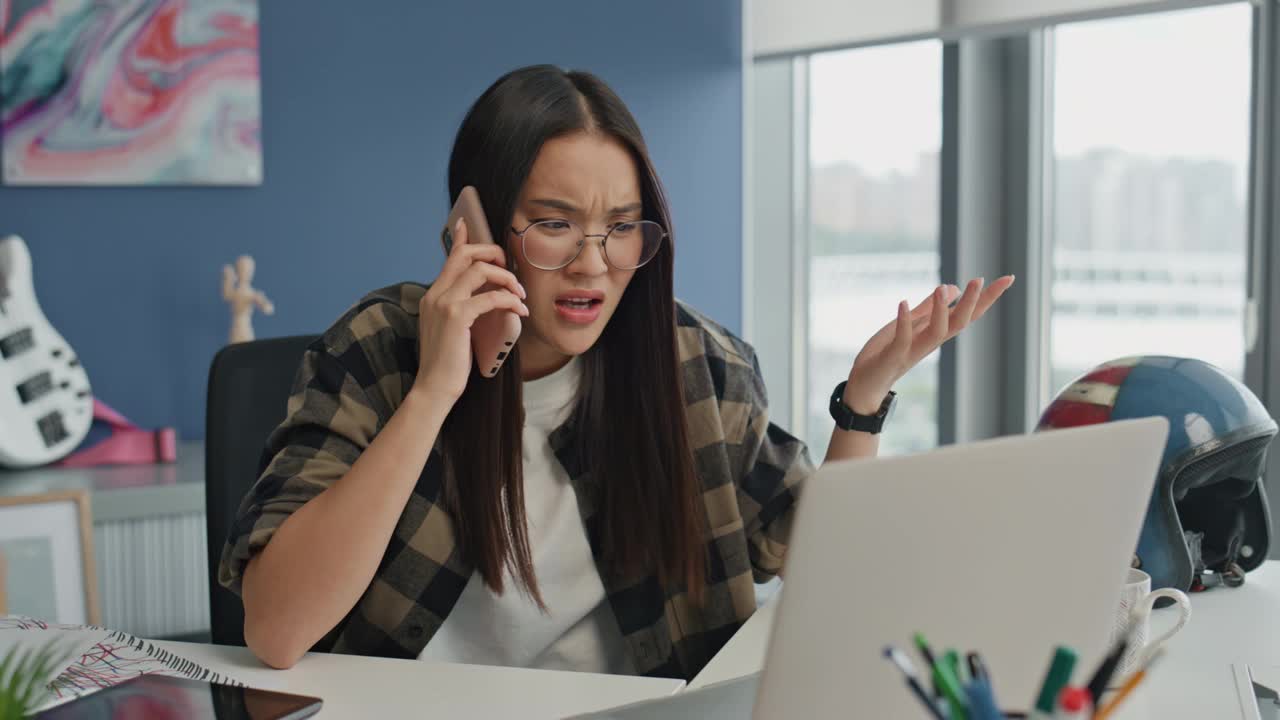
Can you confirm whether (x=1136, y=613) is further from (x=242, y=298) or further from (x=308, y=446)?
(x=242, y=298)

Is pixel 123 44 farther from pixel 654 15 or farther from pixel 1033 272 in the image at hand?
pixel 1033 272

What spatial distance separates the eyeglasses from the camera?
1.32 m

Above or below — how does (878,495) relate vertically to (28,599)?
above

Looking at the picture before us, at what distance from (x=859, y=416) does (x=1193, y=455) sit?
37 centimetres

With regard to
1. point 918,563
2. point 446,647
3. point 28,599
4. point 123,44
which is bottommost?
point 28,599

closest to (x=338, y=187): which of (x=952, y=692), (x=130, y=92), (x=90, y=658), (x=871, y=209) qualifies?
(x=130, y=92)

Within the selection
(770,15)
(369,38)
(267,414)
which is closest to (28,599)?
(267,414)

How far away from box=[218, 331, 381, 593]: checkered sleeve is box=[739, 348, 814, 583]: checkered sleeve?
1.59 feet

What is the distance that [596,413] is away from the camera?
1451 mm

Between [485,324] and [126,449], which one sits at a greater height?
[485,324]

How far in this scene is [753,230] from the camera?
12.2ft

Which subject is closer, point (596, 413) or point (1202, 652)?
point (1202, 652)

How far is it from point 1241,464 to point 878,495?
1.01m

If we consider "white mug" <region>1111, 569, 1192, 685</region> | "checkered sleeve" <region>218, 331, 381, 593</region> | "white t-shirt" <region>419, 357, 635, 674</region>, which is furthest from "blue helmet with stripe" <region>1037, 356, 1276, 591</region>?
"checkered sleeve" <region>218, 331, 381, 593</region>
